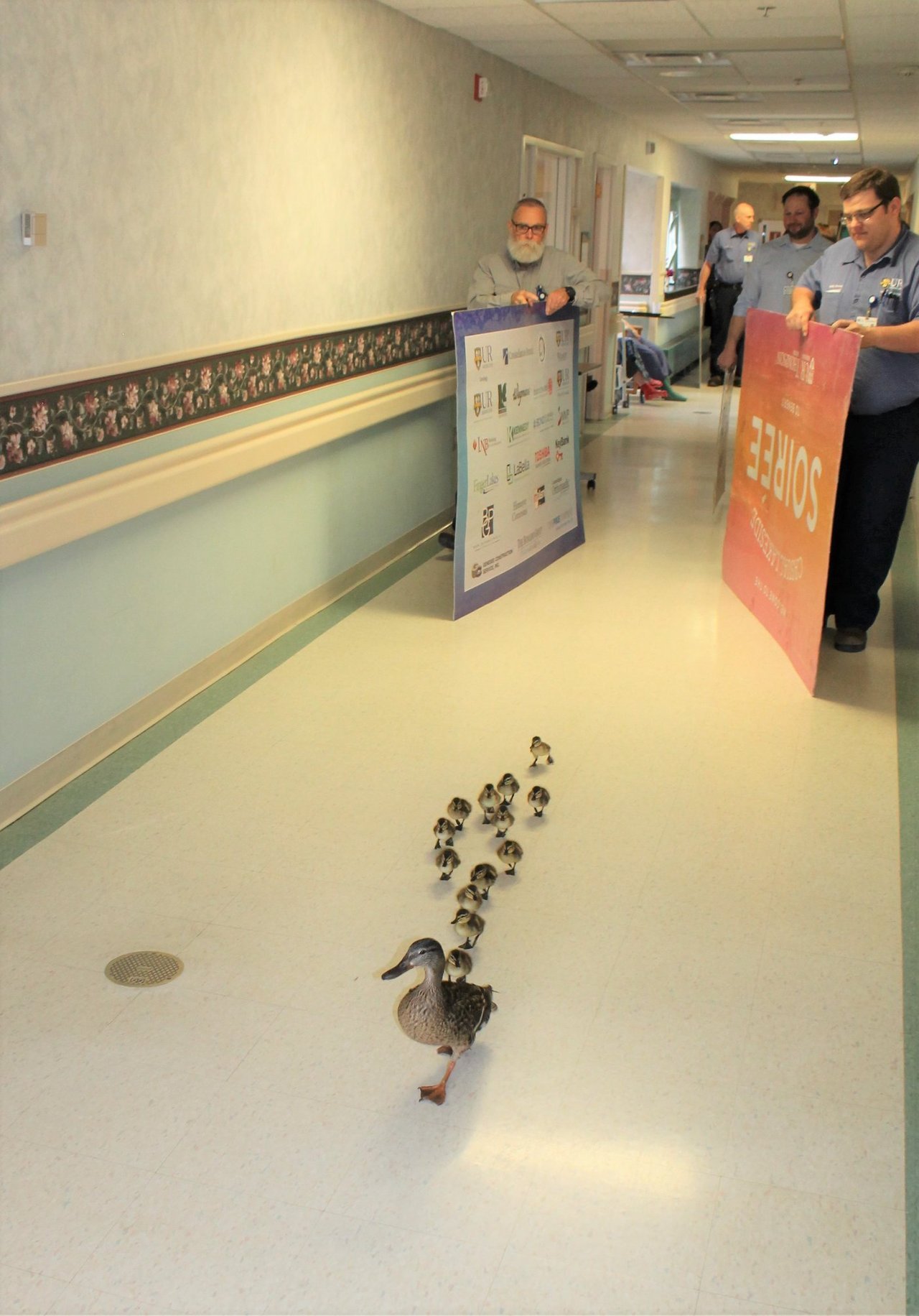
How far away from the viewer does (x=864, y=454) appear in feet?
16.9

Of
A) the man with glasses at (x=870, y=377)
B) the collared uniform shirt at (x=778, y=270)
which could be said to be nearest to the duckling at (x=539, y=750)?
the man with glasses at (x=870, y=377)

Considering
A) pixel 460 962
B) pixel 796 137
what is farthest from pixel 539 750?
pixel 796 137

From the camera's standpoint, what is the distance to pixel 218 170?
4480 millimetres

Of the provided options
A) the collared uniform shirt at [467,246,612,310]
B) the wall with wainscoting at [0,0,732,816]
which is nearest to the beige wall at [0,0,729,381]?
the wall with wainscoting at [0,0,732,816]

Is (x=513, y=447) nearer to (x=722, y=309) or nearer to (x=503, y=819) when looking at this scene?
(x=503, y=819)

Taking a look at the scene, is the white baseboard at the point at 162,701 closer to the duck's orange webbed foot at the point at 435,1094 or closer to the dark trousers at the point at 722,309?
the duck's orange webbed foot at the point at 435,1094

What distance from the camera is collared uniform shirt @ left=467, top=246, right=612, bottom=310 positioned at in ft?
21.3

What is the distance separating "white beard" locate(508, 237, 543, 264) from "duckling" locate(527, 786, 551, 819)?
3.68m

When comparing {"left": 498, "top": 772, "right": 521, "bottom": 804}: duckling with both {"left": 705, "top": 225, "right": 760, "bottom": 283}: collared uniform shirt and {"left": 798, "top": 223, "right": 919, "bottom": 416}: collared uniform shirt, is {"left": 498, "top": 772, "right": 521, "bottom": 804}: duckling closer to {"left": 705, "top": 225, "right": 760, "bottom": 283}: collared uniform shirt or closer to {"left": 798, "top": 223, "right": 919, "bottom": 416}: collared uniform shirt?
{"left": 798, "top": 223, "right": 919, "bottom": 416}: collared uniform shirt

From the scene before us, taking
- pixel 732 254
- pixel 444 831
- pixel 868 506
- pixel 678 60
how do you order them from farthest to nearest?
pixel 732 254 → pixel 678 60 → pixel 868 506 → pixel 444 831

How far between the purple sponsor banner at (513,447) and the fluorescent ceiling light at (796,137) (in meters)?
8.11

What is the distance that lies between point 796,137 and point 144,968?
13459 mm

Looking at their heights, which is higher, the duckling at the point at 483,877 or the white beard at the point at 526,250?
the white beard at the point at 526,250

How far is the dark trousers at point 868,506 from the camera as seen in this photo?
507cm
